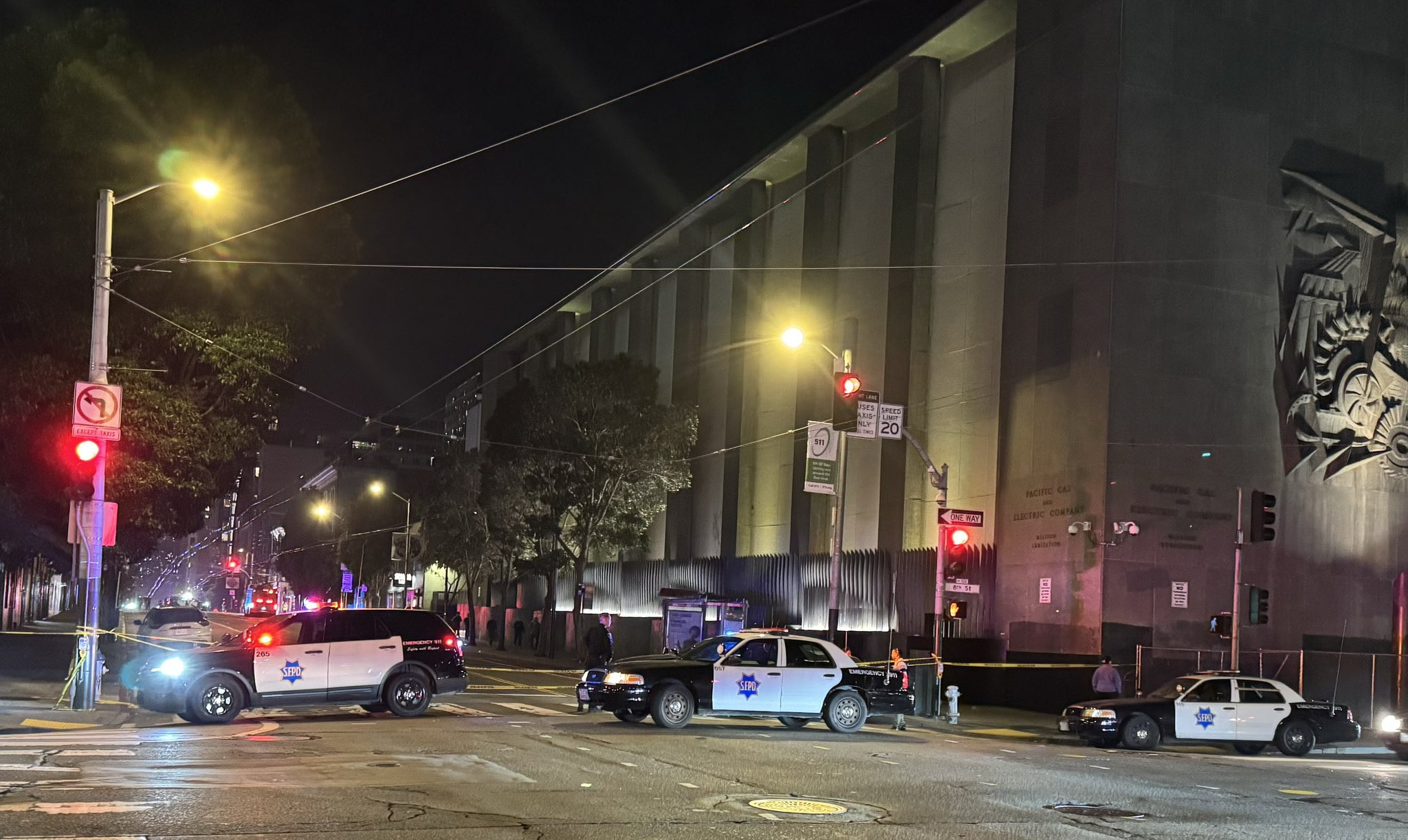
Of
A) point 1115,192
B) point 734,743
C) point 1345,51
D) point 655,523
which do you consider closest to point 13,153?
point 734,743

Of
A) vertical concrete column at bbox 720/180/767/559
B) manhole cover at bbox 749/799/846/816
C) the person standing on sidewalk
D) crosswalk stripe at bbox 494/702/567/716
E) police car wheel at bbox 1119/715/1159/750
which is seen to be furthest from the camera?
vertical concrete column at bbox 720/180/767/559

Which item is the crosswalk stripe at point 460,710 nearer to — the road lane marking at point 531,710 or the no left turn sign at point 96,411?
the road lane marking at point 531,710

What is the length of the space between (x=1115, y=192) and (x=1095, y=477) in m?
7.01

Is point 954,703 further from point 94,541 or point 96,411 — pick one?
point 96,411

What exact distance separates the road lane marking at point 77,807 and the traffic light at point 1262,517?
21689 mm

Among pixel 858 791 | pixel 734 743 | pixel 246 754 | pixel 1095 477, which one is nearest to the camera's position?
pixel 858 791

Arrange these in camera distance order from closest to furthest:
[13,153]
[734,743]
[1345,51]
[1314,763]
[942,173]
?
[734,743], [1314,763], [13,153], [1345,51], [942,173]

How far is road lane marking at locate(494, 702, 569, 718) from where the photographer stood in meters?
21.6

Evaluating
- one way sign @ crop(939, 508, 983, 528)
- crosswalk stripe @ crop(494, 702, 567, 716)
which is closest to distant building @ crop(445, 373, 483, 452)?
one way sign @ crop(939, 508, 983, 528)

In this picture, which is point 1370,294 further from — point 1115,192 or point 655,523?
point 655,523

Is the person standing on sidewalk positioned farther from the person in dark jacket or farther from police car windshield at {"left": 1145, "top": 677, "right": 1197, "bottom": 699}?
the person in dark jacket

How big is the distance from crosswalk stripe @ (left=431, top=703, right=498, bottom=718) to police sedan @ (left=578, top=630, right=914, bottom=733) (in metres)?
1.56

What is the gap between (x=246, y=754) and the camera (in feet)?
46.2

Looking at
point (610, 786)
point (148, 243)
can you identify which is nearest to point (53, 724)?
point (610, 786)
